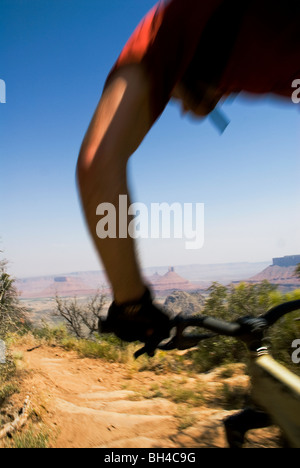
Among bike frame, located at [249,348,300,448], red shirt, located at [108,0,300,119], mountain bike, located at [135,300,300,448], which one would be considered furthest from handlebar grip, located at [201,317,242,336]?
red shirt, located at [108,0,300,119]

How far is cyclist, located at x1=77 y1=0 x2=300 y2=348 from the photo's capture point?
0.50 metres

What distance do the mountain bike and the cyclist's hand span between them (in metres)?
0.06

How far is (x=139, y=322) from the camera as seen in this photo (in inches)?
23.2

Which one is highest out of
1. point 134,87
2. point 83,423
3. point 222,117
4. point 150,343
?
point 222,117

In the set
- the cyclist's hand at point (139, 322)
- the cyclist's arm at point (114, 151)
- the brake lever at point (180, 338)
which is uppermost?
the cyclist's arm at point (114, 151)

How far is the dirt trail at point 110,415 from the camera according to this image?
5.28 ft

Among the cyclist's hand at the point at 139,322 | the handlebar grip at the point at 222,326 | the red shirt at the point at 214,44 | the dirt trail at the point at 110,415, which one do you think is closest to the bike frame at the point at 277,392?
the handlebar grip at the point at 222,326

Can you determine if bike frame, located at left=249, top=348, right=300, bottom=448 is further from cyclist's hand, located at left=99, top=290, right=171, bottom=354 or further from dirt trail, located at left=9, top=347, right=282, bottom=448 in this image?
dirt trail, located at left=9, top=347, right=282, bottom=448

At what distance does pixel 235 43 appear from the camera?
599 millimetres

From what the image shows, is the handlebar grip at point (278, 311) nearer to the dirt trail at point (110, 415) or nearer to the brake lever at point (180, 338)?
the brake lever at point (180, 338)

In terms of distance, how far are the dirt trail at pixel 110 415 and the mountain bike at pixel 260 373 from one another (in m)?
0.80

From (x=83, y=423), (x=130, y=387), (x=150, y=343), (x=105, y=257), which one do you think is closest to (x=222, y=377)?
(x=130, y=387)
